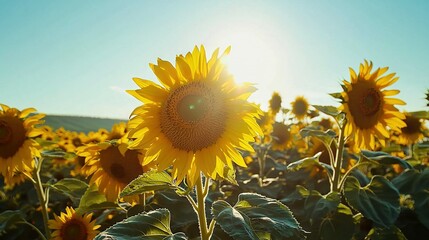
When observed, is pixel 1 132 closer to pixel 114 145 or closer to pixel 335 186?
pixel 114 145

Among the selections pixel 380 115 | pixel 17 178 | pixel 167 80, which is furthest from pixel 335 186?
pixel 17 178

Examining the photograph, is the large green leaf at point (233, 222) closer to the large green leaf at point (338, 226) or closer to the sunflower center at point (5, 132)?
the large green leaf at point (338, 226)

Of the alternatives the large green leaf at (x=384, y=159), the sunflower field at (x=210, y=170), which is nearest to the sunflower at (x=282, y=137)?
the sunflower field at (x=210, y=170)

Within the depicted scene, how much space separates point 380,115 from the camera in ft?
12.3

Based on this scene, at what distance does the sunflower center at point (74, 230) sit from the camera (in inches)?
141

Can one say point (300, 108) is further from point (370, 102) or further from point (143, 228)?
point (143, 228)

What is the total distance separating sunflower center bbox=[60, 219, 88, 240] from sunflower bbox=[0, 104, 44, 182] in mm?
684

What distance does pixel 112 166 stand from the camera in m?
3.46

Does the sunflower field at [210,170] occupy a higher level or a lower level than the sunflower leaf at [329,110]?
lower

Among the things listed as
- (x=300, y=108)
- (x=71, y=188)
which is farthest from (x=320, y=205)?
(x=300, y=108)

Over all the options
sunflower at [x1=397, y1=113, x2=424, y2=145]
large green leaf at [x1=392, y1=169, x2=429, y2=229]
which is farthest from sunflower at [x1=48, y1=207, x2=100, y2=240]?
sunflower at [x1=397, y1=113, x2=424, y2=145]

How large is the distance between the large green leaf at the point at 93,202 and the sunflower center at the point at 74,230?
527 mm

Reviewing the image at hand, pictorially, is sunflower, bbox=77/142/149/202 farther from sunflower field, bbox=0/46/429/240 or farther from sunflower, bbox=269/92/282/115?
sunflower, bbox=269/92/282/115

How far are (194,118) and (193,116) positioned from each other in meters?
0.01
